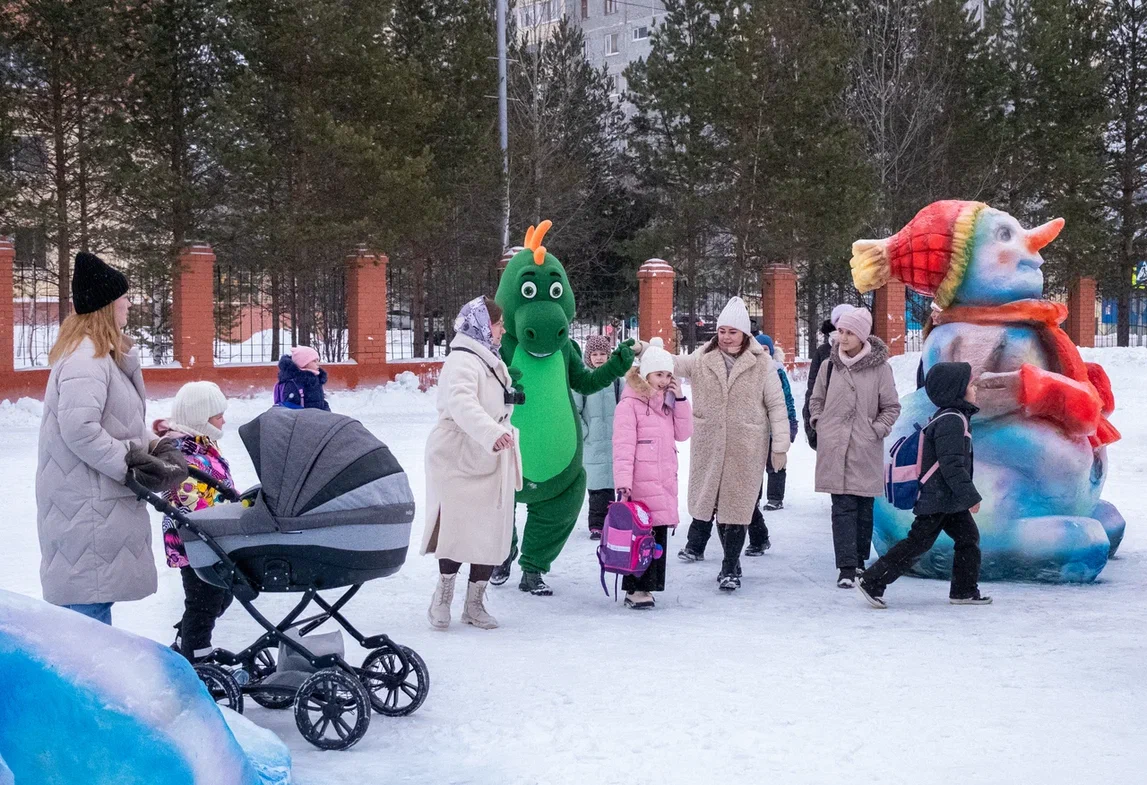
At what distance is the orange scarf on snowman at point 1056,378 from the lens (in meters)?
7.69

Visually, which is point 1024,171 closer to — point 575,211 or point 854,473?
point 575,211

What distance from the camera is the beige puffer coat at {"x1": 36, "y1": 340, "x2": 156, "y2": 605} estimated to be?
500 centimetres

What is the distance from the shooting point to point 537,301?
7.79m

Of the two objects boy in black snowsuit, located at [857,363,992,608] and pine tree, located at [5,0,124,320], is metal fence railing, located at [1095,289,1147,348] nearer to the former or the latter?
pine tree, located at [5,0,124,320]

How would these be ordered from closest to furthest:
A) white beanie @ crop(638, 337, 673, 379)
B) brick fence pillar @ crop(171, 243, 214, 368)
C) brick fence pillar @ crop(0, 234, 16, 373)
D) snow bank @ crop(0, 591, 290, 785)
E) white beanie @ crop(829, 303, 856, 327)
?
snow bank @ crop(0, 591, 290, 785)
white beanie @ crop(638, 337, 673, 379)
white beanie @ crop(829, 303, 856, 327)
brick fence pillar @ crop(0, 234, 16, 373)
brick fence pillar @ crop(171, 243, 214, 368)

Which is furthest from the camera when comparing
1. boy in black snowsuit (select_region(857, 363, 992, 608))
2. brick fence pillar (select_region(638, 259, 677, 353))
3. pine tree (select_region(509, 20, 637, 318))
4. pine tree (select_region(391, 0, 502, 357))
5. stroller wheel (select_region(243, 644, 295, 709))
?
pine tree (select_region(509, 20, 637, 318))

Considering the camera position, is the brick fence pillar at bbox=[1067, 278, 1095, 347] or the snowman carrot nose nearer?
the snowman carrot nose

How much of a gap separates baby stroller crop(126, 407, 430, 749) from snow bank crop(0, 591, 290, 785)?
1392mm

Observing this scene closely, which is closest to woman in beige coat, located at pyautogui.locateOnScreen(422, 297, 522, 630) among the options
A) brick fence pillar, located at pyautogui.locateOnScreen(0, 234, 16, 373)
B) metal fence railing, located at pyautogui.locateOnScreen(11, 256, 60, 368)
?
brick fence pillar, located at pyautogui.locateOnScreen(0, 234, 16, 373)

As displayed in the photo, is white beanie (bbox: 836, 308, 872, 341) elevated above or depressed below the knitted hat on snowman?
below

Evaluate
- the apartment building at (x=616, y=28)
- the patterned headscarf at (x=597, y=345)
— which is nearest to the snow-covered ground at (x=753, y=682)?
the patterned headscarf at (x=597, y=345)

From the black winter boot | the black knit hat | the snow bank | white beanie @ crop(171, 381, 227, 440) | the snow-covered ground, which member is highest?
the black knit hat

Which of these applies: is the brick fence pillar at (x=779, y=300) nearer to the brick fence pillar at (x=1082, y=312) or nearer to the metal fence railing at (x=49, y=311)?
the brick fence pillar at (x=1082, y=312)

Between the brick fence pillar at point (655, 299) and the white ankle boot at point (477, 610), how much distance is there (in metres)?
17.8
